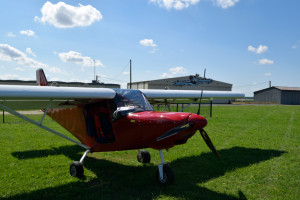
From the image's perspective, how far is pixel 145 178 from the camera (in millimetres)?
6430

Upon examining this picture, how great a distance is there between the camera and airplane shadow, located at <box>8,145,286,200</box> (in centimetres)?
536

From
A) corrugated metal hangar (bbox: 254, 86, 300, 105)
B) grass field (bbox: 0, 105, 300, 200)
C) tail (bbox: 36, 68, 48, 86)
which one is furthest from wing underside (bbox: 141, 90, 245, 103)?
corrugated metal hangar (bbox: 254, 86, 300, 105)

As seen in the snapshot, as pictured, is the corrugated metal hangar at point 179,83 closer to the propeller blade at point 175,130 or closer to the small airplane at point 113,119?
the small airplane at point 113,119

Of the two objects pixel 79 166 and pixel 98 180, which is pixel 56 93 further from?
pixel 98 180

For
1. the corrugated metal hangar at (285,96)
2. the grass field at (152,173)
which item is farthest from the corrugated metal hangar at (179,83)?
the grass field at (152,173)

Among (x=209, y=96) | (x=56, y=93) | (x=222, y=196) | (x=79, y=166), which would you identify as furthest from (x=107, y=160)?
(x=209, y=96)

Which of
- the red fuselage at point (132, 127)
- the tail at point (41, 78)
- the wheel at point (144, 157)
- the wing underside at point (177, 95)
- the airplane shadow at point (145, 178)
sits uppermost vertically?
the tail at point (41, 78)

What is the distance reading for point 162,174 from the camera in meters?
5.96

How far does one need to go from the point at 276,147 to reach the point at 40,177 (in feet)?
30.2

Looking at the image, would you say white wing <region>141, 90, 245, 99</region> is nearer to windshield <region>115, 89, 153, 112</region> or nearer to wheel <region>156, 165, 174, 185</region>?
windshield <region>115, 89, 153, 112</region>

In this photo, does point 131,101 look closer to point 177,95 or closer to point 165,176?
point 165,176

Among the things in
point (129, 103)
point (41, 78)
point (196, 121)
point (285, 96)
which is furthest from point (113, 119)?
point (285, 96)

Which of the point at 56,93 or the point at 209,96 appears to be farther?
the point at 209,96

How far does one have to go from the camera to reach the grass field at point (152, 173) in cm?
546
